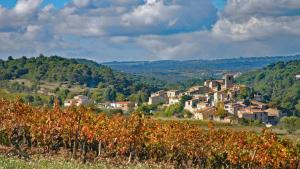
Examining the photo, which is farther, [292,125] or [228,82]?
[228,82]

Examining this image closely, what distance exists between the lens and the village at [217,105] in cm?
12488

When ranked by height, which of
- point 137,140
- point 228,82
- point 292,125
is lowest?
→ point 292,125

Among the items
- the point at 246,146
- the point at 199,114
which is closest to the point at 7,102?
the point at 246,146

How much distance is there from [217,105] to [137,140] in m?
101

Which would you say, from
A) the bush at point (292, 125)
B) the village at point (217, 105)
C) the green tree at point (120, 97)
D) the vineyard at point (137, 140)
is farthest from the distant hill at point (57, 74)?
the vineyard at point (137, 140)

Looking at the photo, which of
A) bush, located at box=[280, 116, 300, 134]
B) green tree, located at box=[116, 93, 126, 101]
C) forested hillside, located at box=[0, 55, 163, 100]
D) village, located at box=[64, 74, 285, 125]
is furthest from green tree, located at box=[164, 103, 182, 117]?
bush, located at box=[280, 116, 300, 134]

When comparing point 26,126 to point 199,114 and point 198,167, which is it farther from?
point 199,114

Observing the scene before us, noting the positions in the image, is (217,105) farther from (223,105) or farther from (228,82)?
(228,82)

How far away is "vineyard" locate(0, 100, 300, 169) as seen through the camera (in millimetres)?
39000

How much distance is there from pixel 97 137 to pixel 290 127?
210 ft

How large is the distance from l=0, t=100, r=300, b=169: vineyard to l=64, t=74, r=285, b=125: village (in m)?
59.2

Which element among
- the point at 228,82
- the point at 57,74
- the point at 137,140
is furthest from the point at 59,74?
the point at 137,140

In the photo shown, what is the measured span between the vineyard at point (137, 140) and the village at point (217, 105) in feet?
194

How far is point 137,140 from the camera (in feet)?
134
